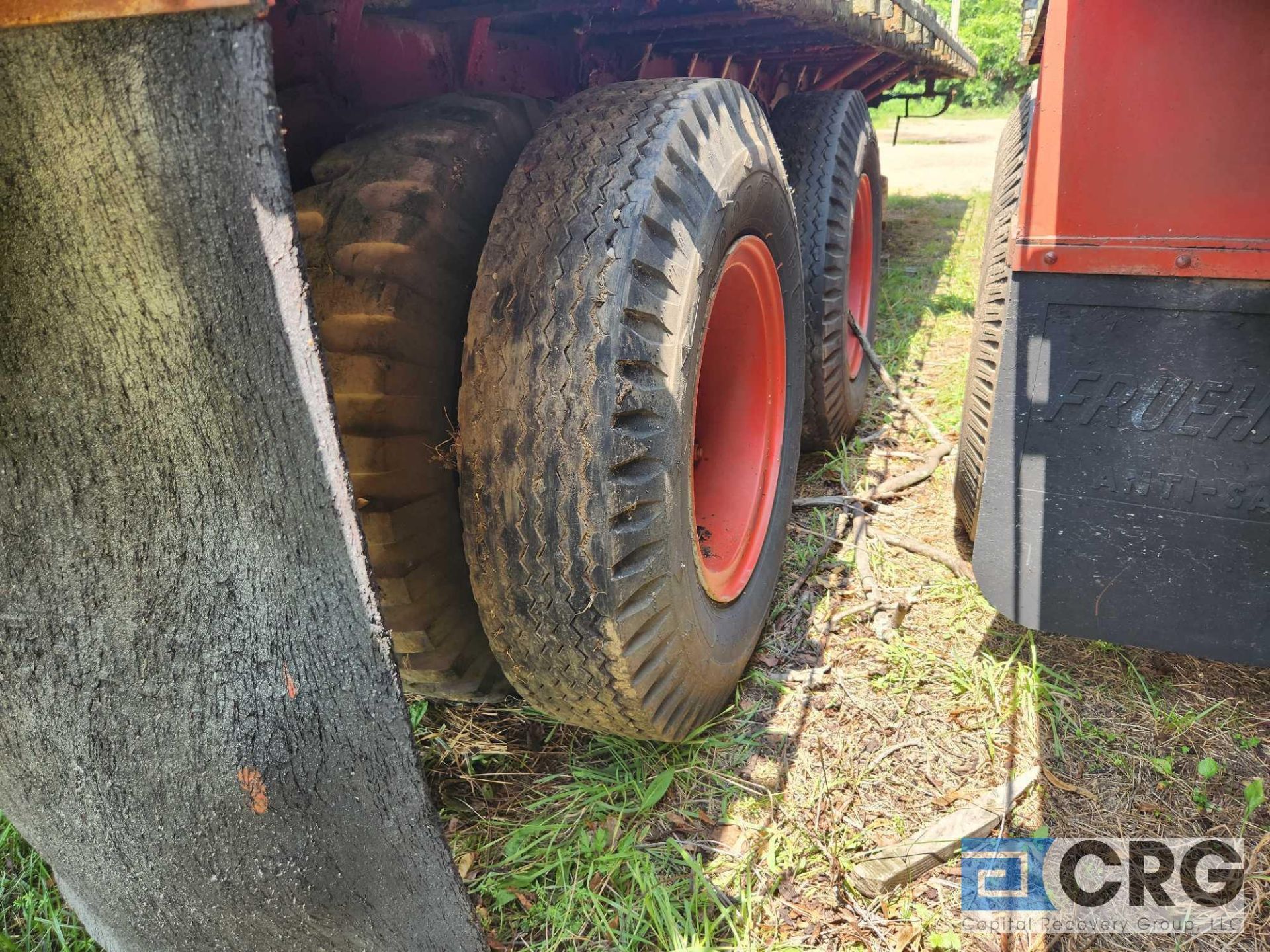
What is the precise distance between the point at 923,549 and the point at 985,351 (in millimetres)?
664

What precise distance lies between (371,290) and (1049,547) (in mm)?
1505

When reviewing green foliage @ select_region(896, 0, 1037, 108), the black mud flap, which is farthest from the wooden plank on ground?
green foliage @ select_region(896, 0, 1037, 108)

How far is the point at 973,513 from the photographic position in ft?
7.98

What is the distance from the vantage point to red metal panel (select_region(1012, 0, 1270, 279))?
1.47 m

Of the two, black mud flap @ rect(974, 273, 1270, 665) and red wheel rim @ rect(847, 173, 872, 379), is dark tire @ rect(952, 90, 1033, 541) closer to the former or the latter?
black mud flap @ rect(974, 273, 1270, 665)

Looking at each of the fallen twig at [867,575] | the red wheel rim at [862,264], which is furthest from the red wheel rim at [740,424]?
the red wheel rim at [862,264]

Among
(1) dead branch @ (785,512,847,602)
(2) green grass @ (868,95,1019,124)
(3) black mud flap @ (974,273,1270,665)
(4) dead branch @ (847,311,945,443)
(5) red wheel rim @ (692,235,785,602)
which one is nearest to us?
(3) black mud flap @ (974,273,1270,665)

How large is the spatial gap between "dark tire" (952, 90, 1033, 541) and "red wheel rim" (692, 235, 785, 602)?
57cm

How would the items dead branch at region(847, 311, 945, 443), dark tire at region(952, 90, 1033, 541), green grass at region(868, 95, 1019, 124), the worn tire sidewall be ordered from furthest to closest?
green grass at region(868, 95, 1019, 124) < dead branch at region(847, 311, 945, 443) < the worn tire sidewall < dark tire at region(952, 90, 1033, 541)

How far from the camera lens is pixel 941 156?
11.1m

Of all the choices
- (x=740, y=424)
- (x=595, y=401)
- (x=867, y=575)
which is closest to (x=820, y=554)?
(x=867, y=575)

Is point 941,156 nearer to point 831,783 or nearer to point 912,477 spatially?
point 912,477

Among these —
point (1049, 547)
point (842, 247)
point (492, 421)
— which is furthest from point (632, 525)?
point (842, 247)

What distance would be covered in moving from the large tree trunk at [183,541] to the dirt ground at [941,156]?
806 centimetres
